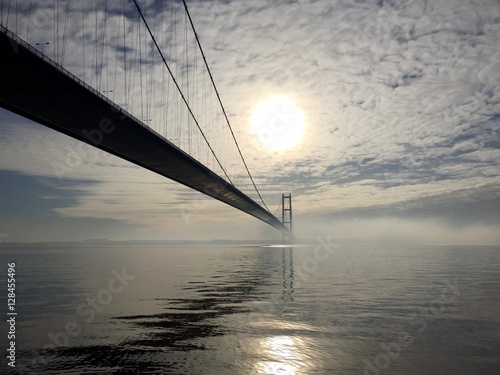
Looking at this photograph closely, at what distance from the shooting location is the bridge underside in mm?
23156

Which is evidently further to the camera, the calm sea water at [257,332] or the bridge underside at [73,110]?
the bridge underside at [73,110]

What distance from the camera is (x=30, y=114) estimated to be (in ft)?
92.4

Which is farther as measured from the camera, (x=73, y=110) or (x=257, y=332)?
(x=73, y=110)

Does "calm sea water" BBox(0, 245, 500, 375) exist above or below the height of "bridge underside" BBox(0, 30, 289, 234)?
below

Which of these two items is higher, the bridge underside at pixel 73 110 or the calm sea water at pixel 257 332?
the bridge underside at pixel 73 110

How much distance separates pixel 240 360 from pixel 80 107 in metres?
25.2

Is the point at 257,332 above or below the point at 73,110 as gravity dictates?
below

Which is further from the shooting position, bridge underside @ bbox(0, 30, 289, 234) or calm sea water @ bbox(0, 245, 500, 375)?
bridge underside @ bbox(0, 30, 289, 234)

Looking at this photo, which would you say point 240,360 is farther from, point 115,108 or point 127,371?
point 115,108

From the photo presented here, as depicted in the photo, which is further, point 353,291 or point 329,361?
point 353,291

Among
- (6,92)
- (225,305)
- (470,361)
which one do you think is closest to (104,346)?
(225,305)

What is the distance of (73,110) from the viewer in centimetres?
2920

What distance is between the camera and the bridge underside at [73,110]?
2316 cm

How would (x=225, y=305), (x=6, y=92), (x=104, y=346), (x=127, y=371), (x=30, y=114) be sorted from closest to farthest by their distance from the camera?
1. (x=127, y=371)
2. (x=104, y=346)
3. (x=225, y=305)
4. (x=6, y=92)
5. (x=30, y=114)
